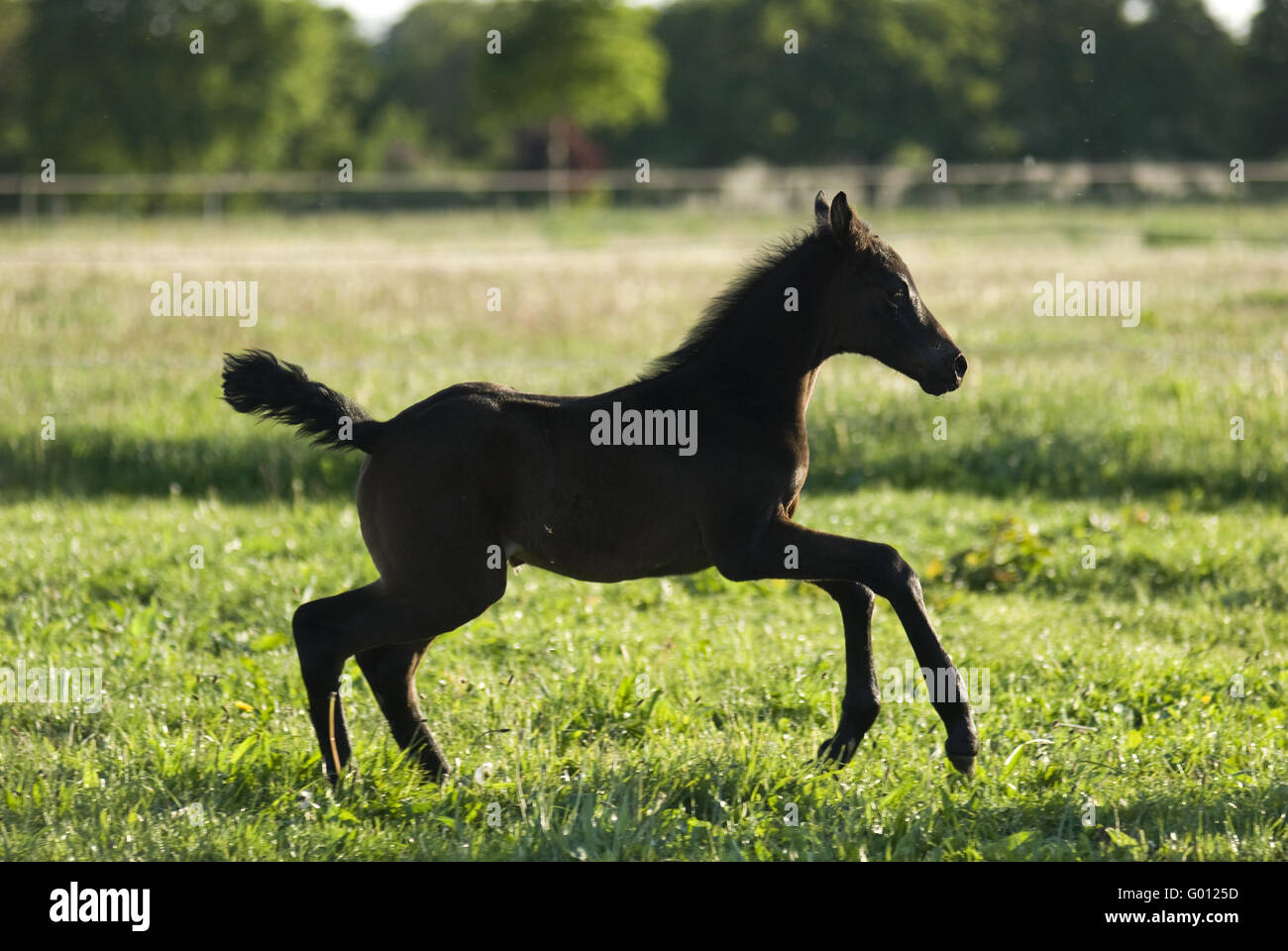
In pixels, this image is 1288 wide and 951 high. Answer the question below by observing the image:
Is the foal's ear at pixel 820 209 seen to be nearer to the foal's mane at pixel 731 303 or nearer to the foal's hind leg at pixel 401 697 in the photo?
the foal's mane at pixel 731 303

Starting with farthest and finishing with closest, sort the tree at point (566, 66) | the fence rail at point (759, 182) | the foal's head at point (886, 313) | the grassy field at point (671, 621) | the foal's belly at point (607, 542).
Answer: the tree at point (566, 66)
the fence rail at point (759, 182)
the foal's head at point (886, 313)
the foal's belly at point (607, 542)
the grassy field at point (671, 621)

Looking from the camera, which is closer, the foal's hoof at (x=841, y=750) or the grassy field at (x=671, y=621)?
the grassy field at (x=671, y=621)

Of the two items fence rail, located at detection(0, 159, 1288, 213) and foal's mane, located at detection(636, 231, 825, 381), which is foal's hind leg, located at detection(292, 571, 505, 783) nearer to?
foal's mane, located at detection(636, 231, 825, 381)

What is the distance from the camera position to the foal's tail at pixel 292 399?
182 inches

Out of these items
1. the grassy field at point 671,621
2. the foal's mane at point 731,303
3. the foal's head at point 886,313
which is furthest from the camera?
the foal's mane at point 731,303

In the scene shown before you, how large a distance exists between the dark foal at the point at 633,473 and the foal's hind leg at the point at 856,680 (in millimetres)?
21

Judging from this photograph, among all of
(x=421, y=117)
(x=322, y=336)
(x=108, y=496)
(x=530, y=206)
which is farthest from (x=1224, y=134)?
(x=108, y=496)

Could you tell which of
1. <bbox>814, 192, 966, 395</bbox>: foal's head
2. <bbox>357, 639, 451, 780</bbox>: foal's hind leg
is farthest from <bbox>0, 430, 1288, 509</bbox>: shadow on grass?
<bbox>814, 192, 966, 395</bbox>: foal's head

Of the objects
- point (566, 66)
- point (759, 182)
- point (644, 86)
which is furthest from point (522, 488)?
point (644, 86)

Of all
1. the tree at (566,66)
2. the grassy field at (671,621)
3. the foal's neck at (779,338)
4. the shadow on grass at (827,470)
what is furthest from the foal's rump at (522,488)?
the tree at (566,66)

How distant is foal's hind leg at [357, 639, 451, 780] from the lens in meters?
4.96

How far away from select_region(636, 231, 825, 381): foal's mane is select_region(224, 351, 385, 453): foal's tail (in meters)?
1.06

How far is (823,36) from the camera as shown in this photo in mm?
73875

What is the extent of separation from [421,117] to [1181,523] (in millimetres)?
73036
